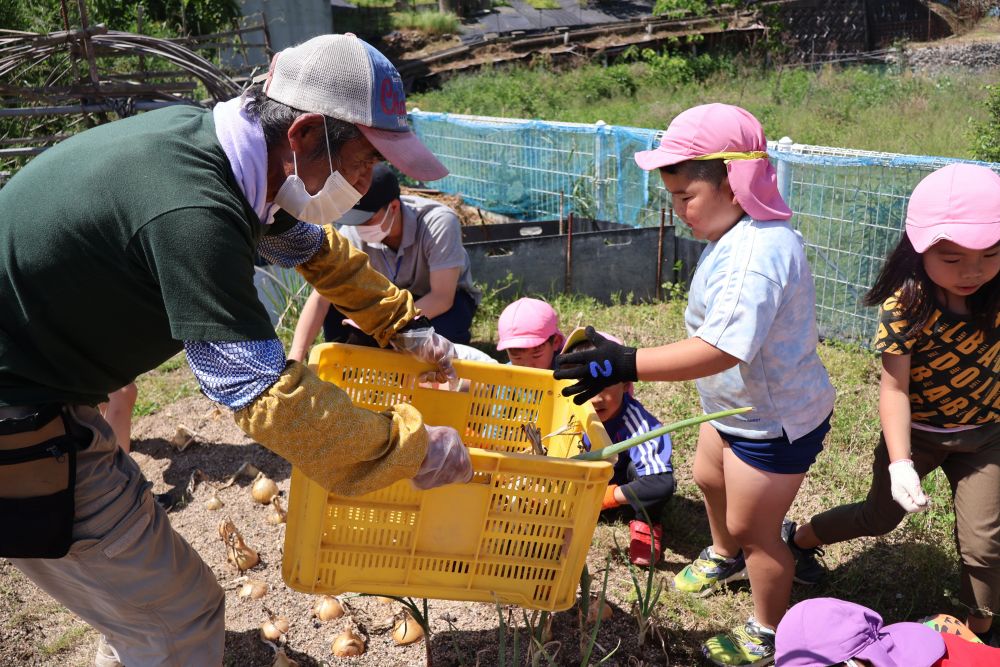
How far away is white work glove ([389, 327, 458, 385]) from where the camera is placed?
7.18 feet

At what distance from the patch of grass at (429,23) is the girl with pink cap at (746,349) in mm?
22885

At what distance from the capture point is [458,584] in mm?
1780

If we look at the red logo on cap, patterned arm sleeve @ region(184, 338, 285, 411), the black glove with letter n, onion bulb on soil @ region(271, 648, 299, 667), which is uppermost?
the red logo on cap

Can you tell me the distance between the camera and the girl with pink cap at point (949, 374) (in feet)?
6.81

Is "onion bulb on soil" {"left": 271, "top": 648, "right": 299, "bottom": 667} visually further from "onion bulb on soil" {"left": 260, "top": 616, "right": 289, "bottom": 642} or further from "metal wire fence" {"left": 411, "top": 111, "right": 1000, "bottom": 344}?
"metal wire fence" {"left": 411, "top": 111, "right": 1000, "bottom": 344}

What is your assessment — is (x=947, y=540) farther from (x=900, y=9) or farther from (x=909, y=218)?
(x=900, y=9)

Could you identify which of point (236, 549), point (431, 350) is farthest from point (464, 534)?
point (236, 549)

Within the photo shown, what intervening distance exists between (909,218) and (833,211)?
8.59ft

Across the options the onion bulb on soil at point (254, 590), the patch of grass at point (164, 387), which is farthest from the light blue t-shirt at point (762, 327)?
the patch of grass at point (164, 387)

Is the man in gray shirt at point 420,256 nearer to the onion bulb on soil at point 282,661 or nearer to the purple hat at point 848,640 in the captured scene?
the onion bulb on soil at point 282,661

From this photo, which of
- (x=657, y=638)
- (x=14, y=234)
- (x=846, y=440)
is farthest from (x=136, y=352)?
(x=846, y=440)

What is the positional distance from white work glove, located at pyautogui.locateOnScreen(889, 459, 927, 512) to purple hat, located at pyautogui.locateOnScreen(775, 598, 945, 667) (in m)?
0.41

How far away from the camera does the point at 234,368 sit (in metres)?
1.44

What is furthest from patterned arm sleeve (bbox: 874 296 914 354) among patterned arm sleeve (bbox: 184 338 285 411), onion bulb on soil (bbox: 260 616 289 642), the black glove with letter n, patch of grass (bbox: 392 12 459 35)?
patch of grass (bbox: 392 12 459 35)
